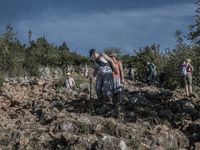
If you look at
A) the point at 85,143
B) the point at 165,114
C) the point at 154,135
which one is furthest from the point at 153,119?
the point at 85,143

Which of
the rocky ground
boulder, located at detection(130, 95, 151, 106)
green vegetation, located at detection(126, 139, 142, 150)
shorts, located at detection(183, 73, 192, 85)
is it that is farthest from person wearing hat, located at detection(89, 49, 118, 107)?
shorts, located at detection(183, 73, 192, 85)

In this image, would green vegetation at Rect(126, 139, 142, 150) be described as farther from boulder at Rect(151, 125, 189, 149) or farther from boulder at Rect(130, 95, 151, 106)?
boulder at Rect(130, 95, 151, 106)

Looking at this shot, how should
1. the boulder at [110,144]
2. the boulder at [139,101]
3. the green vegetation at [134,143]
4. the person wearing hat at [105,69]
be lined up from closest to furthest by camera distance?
1. the boulder at [110,144]
2. the green vegetation at [134,143]
3. the person wearing hat at [105,69]
4. the boulder at [139,101]

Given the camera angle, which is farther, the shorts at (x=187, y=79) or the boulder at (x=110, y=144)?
the shorts at (x=187, y=79)

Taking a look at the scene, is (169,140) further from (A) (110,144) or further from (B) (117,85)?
(B) (117,85)

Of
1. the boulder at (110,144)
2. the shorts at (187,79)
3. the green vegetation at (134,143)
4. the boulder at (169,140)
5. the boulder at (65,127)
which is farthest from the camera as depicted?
the shorts at (187,79)

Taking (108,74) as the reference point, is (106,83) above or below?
below

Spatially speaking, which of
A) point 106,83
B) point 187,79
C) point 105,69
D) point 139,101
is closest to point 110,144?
point 106,83

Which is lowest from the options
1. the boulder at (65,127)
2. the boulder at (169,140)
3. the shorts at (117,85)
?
the boulder at (169,140)

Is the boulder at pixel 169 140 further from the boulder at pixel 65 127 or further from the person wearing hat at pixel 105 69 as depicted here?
the person wearing hat at pixel 105 69

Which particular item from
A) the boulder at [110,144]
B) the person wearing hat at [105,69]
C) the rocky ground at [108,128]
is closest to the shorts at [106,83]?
the person wearing hat at [105,69]

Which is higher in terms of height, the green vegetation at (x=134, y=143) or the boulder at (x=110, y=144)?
the boulder at (x=110, y=144)

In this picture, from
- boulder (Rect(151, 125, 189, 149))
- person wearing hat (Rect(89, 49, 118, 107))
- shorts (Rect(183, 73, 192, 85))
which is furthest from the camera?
shorts (Rect(183, 73, 192, 85))

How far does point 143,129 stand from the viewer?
15.3 feet
